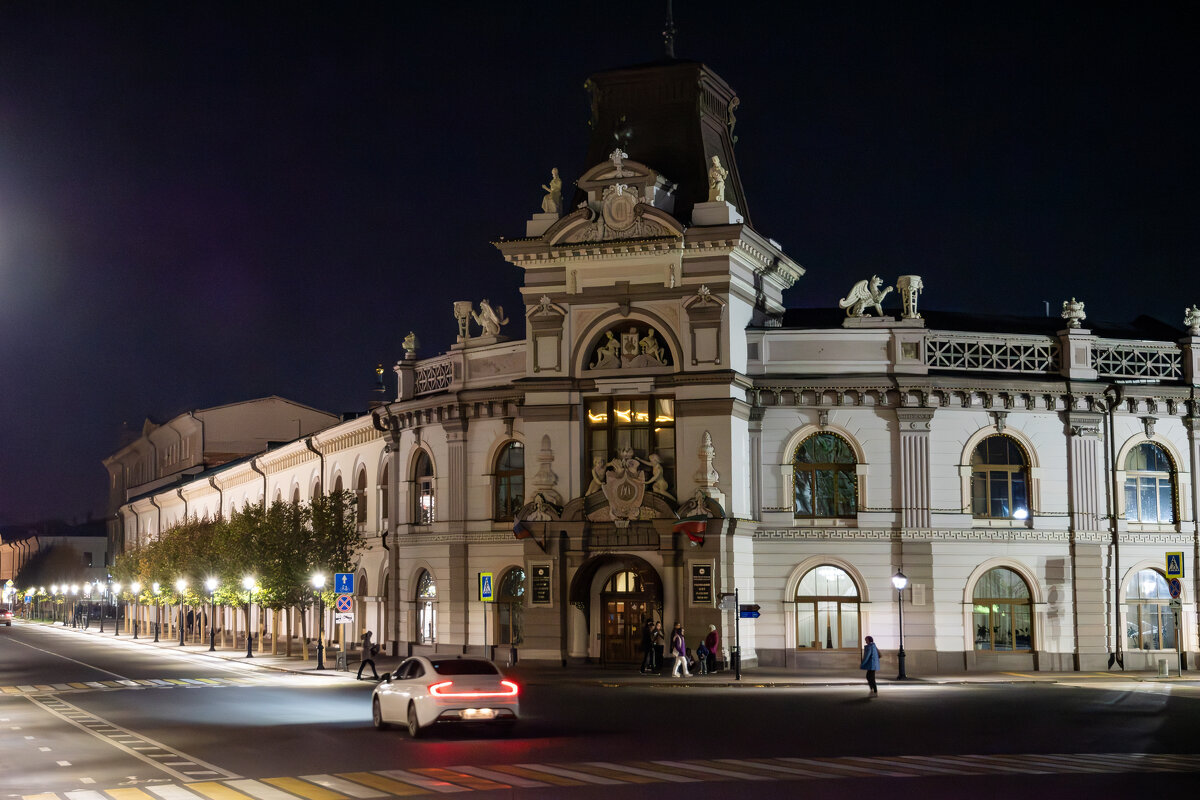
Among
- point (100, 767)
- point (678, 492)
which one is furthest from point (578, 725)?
point (678, 492)

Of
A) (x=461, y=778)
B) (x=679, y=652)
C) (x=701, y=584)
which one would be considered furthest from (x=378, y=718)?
(x=701, y=584)

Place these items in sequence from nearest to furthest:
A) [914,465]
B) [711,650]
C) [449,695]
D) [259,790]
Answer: [259,790] → [449,695] → [711,650] → [914,465]

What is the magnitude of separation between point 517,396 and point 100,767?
30267 millimetres

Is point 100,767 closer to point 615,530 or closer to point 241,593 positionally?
point 615,530

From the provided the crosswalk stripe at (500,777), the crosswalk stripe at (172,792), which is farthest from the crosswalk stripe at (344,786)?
the crosswalk stripe at (500,777)

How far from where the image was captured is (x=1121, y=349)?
1880 inches

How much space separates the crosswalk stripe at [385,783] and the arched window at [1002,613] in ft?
98.3

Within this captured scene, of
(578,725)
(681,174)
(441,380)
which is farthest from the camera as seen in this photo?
(441,380)

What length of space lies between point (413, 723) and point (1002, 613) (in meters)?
26.1

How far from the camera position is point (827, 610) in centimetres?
4647

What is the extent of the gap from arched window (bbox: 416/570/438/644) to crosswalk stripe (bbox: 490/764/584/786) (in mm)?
33034

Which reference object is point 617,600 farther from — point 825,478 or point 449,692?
point 449,692

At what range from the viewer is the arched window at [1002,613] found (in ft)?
151

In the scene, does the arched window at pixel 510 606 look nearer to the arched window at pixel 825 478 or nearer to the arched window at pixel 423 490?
the arched window at pixel 423 490
